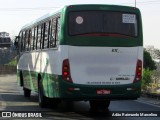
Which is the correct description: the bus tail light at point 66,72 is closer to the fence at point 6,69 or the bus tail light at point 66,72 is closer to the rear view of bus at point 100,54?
the rear view of bus at point 100,54

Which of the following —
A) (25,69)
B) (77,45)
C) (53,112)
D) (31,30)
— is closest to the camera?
(77,45)

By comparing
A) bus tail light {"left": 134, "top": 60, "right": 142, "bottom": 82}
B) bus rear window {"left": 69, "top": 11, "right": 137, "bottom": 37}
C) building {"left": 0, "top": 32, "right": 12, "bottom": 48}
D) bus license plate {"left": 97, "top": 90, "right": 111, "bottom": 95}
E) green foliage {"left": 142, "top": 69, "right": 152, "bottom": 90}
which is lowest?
green foliage {"left": 142, "top": 69, "right": 152, "bottom": 90}

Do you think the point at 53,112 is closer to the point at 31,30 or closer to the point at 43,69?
the point at 43,69

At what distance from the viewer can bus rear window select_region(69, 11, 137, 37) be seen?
13.1 meters

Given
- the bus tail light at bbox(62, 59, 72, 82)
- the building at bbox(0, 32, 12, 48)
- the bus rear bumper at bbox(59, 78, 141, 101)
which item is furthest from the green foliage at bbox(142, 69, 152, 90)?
the bus tail light at bbox(62, 59, 72, 82)

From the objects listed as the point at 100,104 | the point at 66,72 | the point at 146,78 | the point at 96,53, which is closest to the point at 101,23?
the point at 96,53

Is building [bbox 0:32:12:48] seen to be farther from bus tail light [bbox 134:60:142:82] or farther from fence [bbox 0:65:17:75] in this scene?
fence [bbox 0:65:17:75]

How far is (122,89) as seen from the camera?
13.2 meters

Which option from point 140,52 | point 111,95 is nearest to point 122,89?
point 111,95

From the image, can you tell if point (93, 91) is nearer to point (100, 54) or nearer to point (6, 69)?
point (100, 54)

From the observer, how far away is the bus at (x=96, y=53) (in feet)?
42.4

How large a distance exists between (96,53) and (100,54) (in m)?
0.12

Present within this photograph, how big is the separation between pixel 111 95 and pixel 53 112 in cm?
219

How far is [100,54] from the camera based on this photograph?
515 inches
